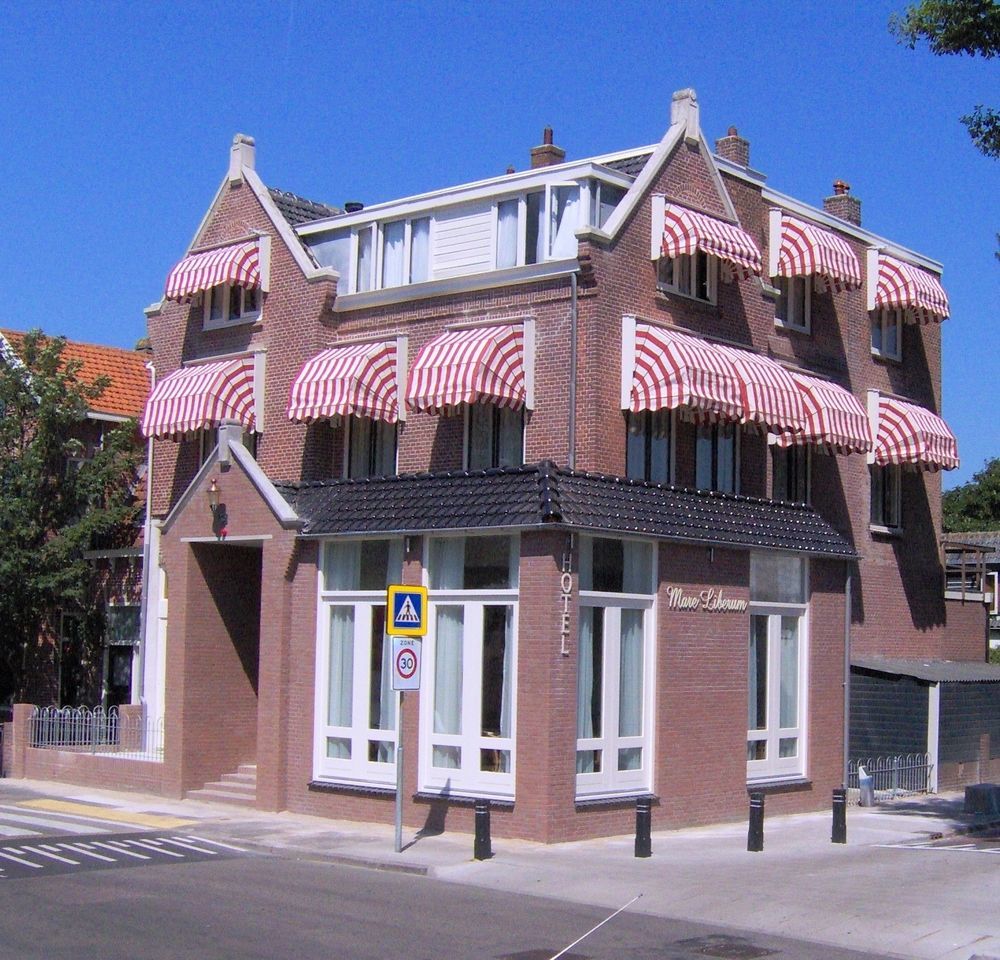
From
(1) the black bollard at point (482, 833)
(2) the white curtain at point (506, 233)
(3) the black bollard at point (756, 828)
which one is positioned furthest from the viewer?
(2) the white curtain at point (506, 233)

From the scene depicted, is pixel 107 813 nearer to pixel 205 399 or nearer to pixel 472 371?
pixel 205 399

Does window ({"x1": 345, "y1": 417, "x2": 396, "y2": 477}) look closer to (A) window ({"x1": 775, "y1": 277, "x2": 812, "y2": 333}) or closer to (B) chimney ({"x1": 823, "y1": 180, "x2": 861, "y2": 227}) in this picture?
(A) window ({"x1": 775, "y1": 277, "x2": 812, "y2": 333})

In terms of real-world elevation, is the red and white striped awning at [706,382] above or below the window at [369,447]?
above

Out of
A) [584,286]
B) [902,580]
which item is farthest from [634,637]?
[902,580]

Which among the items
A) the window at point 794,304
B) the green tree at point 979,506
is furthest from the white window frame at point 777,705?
the green tree at point 979,506

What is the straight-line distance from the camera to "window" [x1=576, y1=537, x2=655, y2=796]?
2022 cm

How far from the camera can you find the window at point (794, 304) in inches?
1074

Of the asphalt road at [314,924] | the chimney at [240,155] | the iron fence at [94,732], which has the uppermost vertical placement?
the chimney at [240,155]

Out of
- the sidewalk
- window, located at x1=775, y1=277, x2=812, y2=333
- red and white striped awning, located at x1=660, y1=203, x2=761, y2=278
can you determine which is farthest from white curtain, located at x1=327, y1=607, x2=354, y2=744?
window, located at x1=775, y1=277, x2=812, y2=333

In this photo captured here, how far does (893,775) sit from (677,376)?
975 cm

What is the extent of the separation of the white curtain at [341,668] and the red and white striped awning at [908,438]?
470 inches

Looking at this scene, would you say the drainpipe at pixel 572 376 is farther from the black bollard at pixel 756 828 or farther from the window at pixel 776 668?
the black bollard at pixel 756 828

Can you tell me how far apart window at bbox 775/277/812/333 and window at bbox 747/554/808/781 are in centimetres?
521

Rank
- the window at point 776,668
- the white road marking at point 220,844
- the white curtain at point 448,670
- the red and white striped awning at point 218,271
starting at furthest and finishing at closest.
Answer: the red and white striped awning at point 218,271
the window at point 776,668
the white curtain at point 448,670
the white road marking at point 220,844
